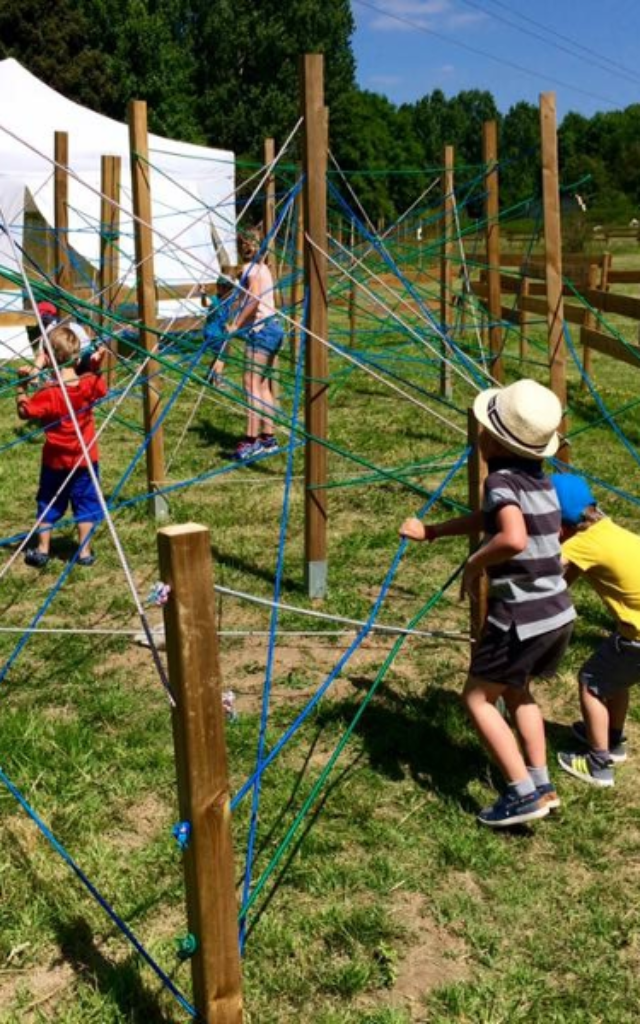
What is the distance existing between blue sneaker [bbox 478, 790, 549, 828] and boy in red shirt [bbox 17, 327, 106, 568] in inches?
96.7

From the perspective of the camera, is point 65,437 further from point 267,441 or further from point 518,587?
point 518,587

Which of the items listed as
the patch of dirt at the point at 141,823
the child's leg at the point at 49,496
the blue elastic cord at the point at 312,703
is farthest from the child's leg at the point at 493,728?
the child's leg at the point at 49,496

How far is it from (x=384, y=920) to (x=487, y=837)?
0.44 metres

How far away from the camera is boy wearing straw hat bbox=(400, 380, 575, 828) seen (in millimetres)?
2547

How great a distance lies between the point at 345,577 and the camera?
4.68 meters

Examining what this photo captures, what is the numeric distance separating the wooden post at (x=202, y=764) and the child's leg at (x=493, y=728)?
1.09m

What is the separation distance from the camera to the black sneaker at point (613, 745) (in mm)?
3125

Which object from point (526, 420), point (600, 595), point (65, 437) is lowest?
point (600, 595)

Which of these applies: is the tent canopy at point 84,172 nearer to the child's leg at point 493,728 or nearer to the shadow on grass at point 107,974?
the child's leg at point 493,728

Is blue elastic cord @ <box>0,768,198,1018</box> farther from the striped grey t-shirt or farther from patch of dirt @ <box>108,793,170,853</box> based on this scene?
the striped grey t-shirt

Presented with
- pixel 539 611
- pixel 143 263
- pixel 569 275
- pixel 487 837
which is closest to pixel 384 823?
pixel 487 837

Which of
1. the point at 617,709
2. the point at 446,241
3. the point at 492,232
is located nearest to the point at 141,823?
the point at 617,709

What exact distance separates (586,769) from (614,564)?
63 centimetres

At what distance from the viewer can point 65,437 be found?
4707 mm
